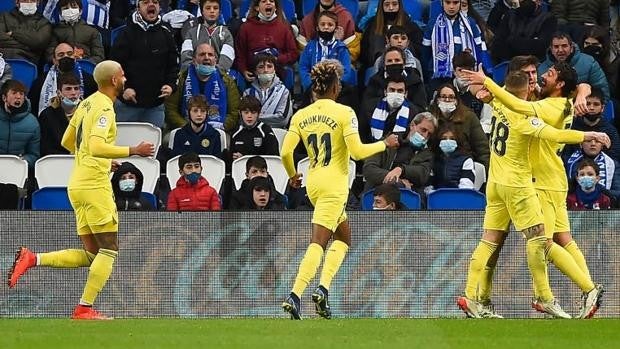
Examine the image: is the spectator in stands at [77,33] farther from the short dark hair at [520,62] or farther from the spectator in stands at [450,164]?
the short dark hair at [520,62]

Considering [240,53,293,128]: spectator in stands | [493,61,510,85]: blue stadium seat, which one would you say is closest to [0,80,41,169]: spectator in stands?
[240,53,293,128]: spectator in stands

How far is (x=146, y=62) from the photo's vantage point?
21.2 meters

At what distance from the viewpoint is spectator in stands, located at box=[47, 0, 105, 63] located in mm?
21484

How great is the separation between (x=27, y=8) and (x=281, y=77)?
3.45 meters

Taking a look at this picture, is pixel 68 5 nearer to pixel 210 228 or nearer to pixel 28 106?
pixel 28 106

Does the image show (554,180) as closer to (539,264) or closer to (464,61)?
(539,264)

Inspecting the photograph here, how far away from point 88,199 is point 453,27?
7.70 metres

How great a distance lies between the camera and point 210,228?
57.8ft

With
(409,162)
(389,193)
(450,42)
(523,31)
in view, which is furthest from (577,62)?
(389,193)

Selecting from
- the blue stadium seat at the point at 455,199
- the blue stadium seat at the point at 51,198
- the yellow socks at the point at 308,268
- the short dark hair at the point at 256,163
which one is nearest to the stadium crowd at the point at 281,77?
the short dark hair at the point at 256,163

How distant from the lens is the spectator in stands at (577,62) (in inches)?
819

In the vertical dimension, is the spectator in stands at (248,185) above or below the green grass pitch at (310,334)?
above

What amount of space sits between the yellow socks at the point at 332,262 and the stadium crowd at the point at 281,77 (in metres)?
2.75

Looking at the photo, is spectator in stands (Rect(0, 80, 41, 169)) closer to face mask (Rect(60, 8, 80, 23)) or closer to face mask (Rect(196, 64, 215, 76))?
face mask (Rect(60, 8, 80, 23))
